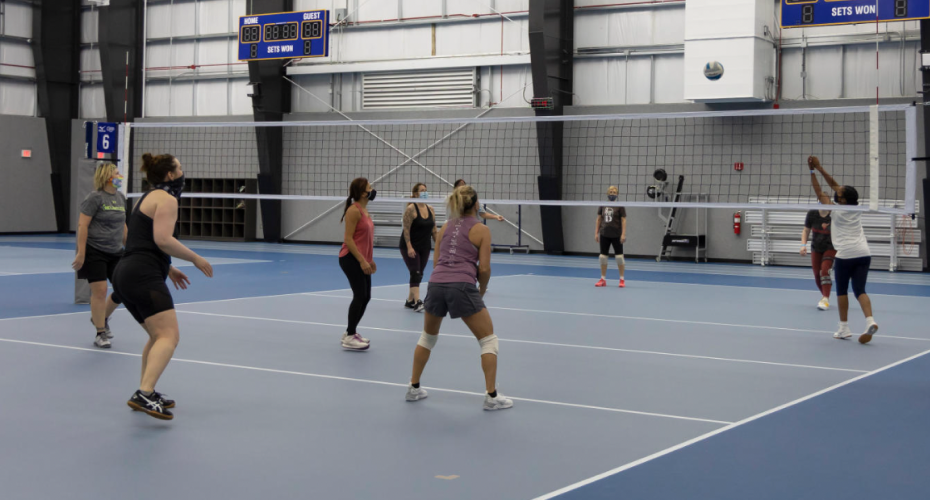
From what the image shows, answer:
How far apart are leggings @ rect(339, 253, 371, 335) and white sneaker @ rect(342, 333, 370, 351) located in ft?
0.27

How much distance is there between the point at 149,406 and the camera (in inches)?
225

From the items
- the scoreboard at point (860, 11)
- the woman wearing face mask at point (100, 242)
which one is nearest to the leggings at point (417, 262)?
the woman wearing face mask at point (100, 242)

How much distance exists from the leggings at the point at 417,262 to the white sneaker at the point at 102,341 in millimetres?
4140

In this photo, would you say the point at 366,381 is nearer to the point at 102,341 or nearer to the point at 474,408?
the point at 474,408

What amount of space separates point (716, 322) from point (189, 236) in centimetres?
2091

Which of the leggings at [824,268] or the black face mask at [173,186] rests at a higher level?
the black face mask at [173,186]

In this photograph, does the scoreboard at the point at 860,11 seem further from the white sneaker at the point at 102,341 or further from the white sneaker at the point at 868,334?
the white sneaker at the point at 102,341

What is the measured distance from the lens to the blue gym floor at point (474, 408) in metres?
4.73

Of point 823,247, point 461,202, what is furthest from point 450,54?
point 461,202

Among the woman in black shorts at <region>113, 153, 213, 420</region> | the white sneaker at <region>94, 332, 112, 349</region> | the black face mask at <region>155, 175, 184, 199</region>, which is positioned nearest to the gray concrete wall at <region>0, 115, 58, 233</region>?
the white sneaker at <region>94, 332, 112, 349</region>

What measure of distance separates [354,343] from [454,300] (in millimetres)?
2646

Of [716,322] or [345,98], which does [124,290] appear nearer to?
[716,322]

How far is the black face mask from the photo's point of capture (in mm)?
6070

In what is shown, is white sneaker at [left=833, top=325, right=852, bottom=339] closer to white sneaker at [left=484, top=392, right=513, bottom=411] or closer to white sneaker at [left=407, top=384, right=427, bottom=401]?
white sneaker at [left=484, top=392, right=513, bottom=411]
